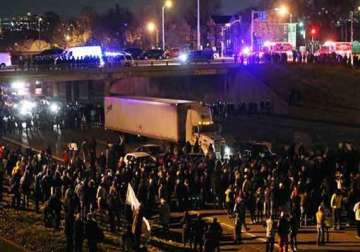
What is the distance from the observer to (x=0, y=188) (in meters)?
26.5

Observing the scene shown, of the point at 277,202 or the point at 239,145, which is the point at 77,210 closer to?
the point at 277,202

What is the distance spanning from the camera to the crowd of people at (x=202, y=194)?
1944cm

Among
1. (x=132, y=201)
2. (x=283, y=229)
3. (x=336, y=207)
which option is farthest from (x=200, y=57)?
(x=283, y=229)

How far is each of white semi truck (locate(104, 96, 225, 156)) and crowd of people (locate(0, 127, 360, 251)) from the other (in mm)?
9959

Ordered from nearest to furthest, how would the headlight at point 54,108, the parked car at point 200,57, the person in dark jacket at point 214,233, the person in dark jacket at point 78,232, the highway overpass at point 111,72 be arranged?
the person in dark jacket at point 214,233 < the person in dark jacket at point 78,232 < the highway overpass at point 111,72 < the headlight at point 54,108 < the parked car at point 200,57

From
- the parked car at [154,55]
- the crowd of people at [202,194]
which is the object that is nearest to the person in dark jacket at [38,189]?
the crowd of people at [202,194]

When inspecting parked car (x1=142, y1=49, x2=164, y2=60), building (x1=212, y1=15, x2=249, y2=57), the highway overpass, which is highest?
building (x1=212, y1=15, x2=249, y2=57)

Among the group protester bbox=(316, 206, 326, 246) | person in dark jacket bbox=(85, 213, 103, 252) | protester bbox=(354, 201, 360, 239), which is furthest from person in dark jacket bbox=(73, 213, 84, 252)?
protester bbox=(354, 201, 360, 239)

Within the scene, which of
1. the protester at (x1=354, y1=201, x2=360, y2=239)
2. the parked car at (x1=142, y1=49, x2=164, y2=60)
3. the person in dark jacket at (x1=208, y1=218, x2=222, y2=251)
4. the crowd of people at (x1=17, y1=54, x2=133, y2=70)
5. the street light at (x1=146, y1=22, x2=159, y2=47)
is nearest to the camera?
the person in dark jacket at (x1=208, y1=218, x2=222, y2=251)

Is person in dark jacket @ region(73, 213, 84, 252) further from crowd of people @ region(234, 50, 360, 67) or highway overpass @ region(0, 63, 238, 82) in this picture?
crowd of people @ region(234, 50, 360, 67)

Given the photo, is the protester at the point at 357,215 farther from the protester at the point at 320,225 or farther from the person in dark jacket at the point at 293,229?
the person in dark jacket at the point at 293,229

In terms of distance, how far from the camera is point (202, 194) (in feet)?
82.9

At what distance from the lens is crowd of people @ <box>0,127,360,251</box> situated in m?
19.4

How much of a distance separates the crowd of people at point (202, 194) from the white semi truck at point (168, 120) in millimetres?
9959
